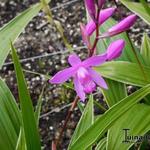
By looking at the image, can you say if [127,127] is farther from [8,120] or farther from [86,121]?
[8,120]

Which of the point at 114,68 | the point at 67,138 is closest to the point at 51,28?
the point at 67,138

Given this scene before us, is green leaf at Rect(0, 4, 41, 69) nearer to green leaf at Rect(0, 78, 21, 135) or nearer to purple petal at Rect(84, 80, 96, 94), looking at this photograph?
green leaf at Rect(0, 78, 21, 135)

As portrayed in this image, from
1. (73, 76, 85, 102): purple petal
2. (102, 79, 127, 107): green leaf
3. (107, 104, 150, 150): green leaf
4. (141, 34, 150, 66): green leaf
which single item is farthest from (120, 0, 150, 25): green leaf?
(73, 76, 85, 102): purple petal

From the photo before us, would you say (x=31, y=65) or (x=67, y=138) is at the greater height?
(x=31, y=65)

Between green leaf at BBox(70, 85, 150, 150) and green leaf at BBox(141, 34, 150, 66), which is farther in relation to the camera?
green leaf at BBox(141, 34, 150, 66)

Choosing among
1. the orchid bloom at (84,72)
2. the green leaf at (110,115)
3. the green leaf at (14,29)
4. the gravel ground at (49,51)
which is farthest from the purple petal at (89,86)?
the gravel ground at (49,51)

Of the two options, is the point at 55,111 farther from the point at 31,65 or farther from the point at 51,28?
the point at 51,28

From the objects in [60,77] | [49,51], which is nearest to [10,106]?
[60,77]
